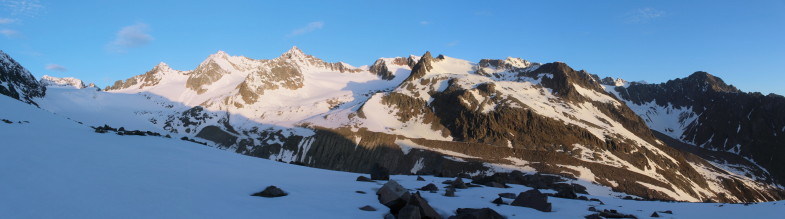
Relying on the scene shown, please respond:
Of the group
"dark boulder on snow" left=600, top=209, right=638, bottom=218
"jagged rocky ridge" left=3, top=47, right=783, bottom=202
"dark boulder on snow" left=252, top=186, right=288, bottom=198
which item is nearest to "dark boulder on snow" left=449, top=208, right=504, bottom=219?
"dark boulder on snow" left=600, top=209, right=638, bottom=218

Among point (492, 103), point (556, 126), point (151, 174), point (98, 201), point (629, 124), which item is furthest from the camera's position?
point (629, 124)

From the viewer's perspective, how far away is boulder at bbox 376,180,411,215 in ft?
39.6

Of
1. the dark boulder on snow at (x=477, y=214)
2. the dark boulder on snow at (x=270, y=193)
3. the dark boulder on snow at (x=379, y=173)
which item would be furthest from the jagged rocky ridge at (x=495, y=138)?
the dark boulder on snow at (x=270, y=193)

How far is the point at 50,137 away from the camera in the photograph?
688 inches

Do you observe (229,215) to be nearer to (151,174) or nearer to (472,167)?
(151,174)

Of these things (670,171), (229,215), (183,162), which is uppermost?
(670,171)

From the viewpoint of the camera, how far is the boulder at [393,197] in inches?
475

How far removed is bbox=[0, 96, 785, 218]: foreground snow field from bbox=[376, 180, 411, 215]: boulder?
0.87 ft

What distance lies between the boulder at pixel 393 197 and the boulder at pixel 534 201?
4280 mm

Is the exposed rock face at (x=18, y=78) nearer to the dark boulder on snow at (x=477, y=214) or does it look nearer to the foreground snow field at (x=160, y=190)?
the foreground snow field at (x=160, y=190)

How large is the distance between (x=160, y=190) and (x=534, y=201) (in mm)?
11471

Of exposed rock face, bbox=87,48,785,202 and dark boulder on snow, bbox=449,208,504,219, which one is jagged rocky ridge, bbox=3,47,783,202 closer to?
exposed rock face, bbox=87,48,785,202

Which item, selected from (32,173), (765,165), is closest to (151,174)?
(32,173)

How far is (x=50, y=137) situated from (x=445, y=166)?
325 feet
